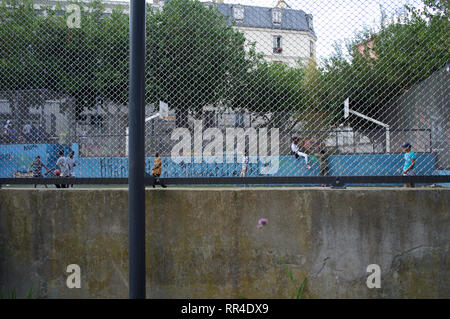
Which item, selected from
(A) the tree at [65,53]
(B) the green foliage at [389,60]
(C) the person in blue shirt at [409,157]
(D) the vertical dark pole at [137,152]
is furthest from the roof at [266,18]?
(C) the person in blue shirt at [409,157]

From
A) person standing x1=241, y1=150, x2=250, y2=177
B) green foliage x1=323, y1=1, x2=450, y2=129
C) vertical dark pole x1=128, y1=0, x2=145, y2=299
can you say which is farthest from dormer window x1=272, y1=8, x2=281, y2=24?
vertical dark pole x1=128, y1=0, x2=145, y2=299

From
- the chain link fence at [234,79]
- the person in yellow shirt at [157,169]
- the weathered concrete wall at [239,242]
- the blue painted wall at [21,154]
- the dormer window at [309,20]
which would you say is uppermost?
the dormer window at [309,20]

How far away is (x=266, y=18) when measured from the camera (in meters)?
3.23

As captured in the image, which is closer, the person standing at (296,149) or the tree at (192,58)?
the tree at (192,58)

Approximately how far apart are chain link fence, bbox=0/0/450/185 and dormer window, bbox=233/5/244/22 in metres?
0.01

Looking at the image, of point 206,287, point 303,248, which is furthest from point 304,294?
point 206,287

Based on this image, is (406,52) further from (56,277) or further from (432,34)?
(56,277)

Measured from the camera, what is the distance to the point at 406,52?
3227 millimetres

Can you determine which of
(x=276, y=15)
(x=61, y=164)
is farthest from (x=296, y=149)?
(x=61, y=164)

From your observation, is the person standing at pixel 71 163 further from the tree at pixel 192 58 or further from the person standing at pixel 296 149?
the person standing at pixel 296 149

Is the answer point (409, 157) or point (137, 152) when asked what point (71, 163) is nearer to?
point (137, 152)

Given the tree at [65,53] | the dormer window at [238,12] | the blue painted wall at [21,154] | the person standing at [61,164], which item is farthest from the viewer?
the person standing at [61,164]

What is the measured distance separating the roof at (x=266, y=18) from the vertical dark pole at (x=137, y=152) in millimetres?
1197

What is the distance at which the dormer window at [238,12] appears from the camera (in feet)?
10.1
